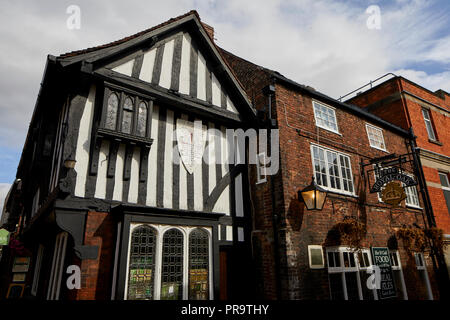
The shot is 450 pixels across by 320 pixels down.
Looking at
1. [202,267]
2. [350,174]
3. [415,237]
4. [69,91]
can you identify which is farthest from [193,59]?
[415,237]

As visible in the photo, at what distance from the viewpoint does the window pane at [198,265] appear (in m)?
6.54

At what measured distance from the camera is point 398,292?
9609mm

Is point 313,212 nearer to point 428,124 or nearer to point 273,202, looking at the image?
point 273,202

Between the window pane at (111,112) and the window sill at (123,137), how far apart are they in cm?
30

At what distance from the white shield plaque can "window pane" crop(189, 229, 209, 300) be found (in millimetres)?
1747

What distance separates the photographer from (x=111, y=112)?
260 inches

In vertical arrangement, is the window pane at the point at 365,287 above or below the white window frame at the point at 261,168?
below

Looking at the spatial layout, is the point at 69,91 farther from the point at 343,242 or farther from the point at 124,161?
the point at 343,242

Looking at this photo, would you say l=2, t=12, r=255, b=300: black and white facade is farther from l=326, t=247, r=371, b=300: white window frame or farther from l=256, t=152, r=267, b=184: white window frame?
l=326, t=247, r=371, b=300: white window frame

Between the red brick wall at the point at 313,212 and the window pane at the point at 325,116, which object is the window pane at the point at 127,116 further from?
the window pane at the point at 325,116

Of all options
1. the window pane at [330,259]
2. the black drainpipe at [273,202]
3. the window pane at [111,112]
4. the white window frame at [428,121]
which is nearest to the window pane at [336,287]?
the window pane at [330,259]

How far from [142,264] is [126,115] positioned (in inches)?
135

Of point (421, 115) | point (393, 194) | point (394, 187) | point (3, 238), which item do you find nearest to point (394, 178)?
point (394, 187)
